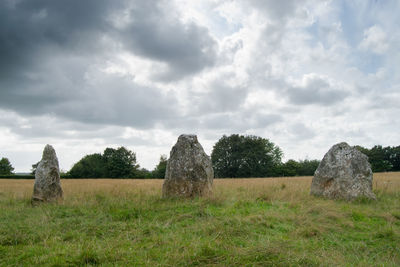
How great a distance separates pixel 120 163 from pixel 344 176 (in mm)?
58112

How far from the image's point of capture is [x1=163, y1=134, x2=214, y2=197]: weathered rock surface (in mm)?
11828

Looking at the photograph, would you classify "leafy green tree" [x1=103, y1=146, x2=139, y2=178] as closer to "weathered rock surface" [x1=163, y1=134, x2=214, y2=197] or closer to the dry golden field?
the dry golden field

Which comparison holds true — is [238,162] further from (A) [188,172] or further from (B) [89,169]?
(A) [188,172]

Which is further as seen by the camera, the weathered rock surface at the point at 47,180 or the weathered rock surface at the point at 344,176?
the weathered rock surface at the point at 344,176

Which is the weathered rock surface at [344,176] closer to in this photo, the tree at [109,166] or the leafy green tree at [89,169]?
the tree at [109,166]

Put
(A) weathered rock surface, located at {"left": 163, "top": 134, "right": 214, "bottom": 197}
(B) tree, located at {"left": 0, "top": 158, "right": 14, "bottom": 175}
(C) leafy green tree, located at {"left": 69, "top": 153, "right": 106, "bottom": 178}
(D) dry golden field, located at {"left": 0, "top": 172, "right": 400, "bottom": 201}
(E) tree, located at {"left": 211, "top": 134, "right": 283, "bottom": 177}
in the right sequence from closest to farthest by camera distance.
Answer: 1. (A) weathered rock surface, located at {"left": 163, "top": 134, "right": 214, "bottom": 197}
2. (D) dry golden field, located at {"left": 0, "top": 172, "right": 400, "bottom": 201}
3. (E) tree, located at {"left": 211, "top": 134, "right": 283, "bottom": 177}
4. (C) leafy green tree, located at {"left": 69, "top": 153, "right": 106, "bottom": 178}
5. (B) tree, located at {"left": 0, "top": 158, "right": 14, "bottom": 175}

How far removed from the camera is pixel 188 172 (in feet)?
39.4

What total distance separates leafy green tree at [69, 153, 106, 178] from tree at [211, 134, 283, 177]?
26328 millimetres

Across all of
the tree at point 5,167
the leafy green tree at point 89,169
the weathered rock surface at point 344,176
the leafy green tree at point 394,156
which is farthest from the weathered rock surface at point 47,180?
the tree at point 5,167

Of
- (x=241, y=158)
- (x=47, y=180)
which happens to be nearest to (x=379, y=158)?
(x=241, y=158)

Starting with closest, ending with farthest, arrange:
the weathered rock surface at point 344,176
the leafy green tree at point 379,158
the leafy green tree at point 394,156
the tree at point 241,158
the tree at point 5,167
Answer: the weathered rock surface at point 344,176 < the tree at point 241,158 < the leafy green tree at point 379,158 < the leafy green tree at point 394,156 < the tree at point 5,167

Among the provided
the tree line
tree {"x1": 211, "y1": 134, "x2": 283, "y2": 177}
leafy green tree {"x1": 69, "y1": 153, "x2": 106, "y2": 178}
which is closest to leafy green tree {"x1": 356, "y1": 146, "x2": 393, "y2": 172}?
the tree line

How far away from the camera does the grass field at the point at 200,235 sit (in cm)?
502

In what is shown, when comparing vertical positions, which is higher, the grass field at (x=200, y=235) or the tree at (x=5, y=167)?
the tree at (x=5, y=167)
